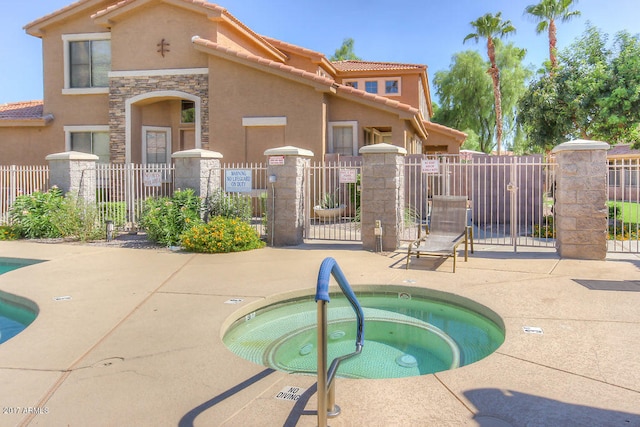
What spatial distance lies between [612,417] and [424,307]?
11.4 ft

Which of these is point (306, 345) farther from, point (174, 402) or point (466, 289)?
point (466, 289)

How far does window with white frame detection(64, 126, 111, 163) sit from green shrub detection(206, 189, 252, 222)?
28.3ft

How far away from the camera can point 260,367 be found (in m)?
4.27

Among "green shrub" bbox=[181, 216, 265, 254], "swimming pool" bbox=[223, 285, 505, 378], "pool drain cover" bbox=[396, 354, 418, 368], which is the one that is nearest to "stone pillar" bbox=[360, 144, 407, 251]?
"green shrub" bbox=[181, 216, 265, 254]

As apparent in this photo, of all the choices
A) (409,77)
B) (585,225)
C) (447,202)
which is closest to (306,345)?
(447,202)

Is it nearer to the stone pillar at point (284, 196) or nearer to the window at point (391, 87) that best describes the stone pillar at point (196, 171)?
the stone pillar at point (284, 196)

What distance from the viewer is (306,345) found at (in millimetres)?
5340

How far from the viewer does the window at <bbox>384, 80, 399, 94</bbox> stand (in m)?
25.9

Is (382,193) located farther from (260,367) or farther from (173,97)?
(173,97)

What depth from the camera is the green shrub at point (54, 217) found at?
41.9 ft

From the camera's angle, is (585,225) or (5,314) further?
→ (585,225)

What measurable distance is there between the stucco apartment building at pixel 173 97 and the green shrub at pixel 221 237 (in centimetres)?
620

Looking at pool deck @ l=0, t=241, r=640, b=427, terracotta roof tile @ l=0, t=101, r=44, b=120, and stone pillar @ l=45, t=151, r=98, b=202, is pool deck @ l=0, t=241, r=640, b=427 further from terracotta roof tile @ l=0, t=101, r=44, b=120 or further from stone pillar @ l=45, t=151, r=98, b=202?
terracotta roof tile @ l=0, t=101, r=44, b=120

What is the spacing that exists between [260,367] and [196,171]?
883 centimetres
